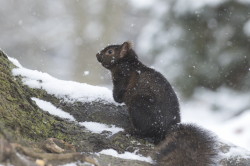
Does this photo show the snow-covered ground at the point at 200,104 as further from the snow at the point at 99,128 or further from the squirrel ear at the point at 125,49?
the squirrel ear at the point at 125,49

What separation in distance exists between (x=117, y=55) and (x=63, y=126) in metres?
1.42

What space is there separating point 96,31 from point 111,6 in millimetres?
667

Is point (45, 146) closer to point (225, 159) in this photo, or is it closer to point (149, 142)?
point (149, 142)

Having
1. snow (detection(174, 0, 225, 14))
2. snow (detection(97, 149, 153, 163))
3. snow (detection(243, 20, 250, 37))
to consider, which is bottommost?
snow (detection(97, 149, 153, 163))

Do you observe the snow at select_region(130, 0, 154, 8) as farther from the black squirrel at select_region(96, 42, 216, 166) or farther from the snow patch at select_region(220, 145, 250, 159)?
the snow patch at select_region(220, 145, 250, 159)

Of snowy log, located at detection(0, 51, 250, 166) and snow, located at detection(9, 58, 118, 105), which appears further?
snow, located at detection(9, 58, 118, 105)

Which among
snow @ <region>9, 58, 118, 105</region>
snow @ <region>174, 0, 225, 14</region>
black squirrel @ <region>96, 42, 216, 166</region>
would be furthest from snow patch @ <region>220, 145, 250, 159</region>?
snow @ <region>174, 0, 225, 14</region>

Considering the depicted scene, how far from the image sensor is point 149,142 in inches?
134

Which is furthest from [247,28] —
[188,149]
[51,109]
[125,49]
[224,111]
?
[188,149]

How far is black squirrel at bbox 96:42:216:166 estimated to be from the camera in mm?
2820

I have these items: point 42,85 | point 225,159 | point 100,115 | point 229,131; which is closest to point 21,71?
point 42,85

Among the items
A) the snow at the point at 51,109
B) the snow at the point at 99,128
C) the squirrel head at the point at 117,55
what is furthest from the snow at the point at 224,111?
the snow at the point at 51,109

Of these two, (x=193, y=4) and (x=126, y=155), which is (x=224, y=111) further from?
(x=126, y=155)

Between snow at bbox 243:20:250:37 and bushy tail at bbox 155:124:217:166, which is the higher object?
snow at bbox 243:20:250:37
